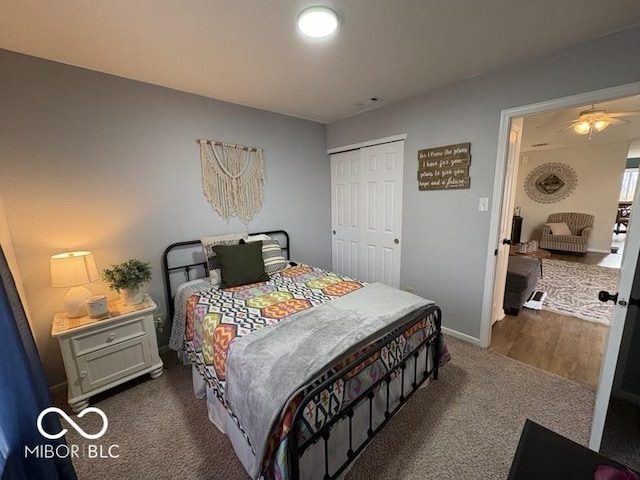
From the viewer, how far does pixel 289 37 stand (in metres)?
1.69

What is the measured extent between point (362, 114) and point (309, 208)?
1.34 meters

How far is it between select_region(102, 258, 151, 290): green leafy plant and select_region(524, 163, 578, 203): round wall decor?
8541 mm

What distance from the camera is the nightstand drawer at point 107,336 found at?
181 centimetres

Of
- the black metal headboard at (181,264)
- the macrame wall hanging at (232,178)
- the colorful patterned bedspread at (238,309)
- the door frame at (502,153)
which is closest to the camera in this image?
the colorful patterned bedspread at (238,309)

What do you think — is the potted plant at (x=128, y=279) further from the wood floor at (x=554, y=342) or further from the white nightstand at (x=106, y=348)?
the wood floor at (x=554, y=342)

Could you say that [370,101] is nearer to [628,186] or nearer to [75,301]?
[75,301]

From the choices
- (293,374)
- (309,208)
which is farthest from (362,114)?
(293,374)

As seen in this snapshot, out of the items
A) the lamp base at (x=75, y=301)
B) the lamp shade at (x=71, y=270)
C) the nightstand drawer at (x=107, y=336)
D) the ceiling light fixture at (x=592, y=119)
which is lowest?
the nightstand drawer at (x=107, y=336)

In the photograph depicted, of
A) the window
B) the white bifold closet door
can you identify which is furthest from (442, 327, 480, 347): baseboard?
the window

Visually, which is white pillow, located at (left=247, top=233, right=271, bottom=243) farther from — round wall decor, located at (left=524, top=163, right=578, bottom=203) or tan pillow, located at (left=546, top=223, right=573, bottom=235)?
round wall decor, located at (left=524, top=163, right=578, bottom=203)

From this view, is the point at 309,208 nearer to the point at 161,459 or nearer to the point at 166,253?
the point at 166,253

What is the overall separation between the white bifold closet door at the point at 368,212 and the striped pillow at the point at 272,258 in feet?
3.94

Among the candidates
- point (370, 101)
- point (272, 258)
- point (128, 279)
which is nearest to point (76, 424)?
point (128, 279)

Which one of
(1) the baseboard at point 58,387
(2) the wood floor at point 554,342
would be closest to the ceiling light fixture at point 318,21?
(2) the wood floor at point 554,342
